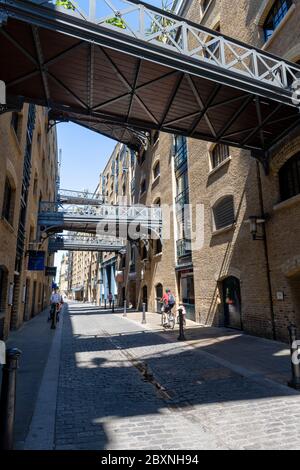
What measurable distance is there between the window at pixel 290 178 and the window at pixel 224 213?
109 inches

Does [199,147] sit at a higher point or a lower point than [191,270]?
higher

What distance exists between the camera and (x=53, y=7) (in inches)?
220

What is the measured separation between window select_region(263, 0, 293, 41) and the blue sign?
1243 centimetres

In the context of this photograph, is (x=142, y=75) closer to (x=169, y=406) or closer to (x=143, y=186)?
(x=169, y=406)

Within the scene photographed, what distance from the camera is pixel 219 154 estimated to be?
547 inches

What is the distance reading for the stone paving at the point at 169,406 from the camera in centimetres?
349

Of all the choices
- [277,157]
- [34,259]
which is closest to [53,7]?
[277,157]

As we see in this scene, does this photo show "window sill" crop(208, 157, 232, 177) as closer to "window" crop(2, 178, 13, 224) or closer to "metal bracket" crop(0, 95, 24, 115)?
"metal bracket" crop(0, 95, 24, 115)

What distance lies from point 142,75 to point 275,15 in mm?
6262

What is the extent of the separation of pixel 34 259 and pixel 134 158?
1808 centimetres

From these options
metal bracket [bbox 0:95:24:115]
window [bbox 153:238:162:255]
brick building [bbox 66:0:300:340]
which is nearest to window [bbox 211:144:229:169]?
brick building [bbox 66:0:300:340]

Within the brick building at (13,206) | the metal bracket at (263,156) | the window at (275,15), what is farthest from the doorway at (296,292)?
the brick building at (13,206)

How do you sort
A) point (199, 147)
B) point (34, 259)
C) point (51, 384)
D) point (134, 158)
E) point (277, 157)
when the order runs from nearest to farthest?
point (51, 384), point (277, 157), point (34, 259), point (199, 147), point (134, 158)

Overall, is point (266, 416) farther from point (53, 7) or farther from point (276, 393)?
point (53, 7)
